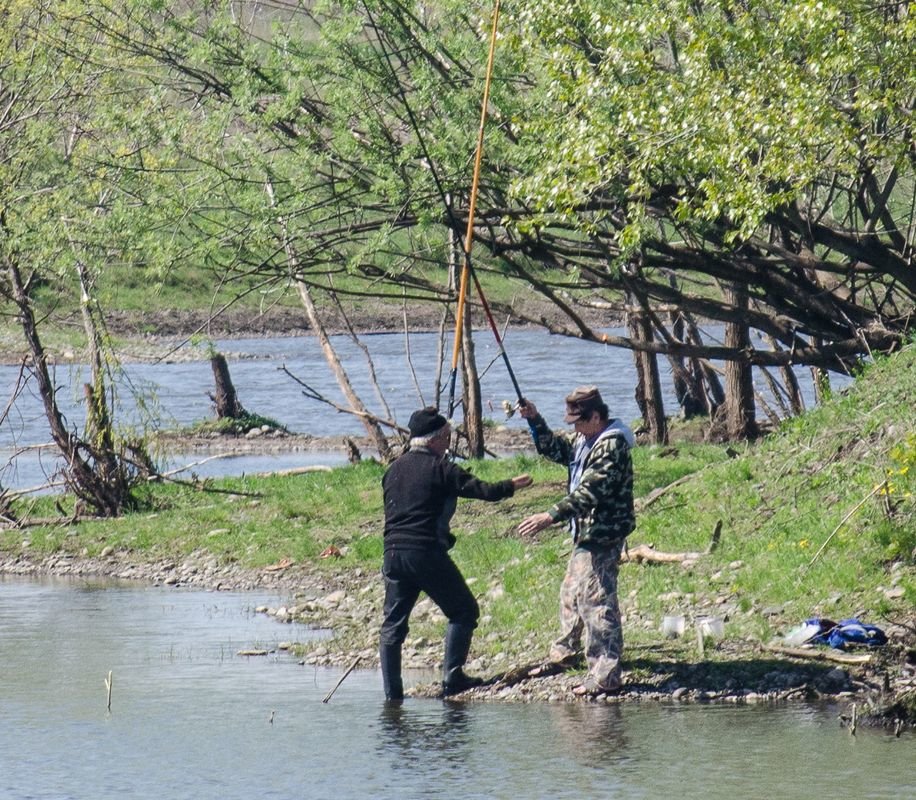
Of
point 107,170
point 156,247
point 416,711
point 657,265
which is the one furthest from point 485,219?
point 416,711

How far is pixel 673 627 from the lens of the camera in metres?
10.8

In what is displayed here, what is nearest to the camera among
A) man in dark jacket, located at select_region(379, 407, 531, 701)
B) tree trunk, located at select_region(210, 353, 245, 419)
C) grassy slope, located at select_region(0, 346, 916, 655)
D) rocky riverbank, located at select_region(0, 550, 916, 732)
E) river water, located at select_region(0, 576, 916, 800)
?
river water, located at select_region(0, 576, 916, 800)

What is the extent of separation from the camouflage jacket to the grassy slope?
1418mm

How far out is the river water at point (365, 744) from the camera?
7969mm

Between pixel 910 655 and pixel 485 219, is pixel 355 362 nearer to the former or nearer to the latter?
pixel 485 219

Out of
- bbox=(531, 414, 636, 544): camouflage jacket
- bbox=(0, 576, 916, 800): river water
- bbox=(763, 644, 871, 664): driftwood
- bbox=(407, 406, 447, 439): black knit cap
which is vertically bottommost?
bbox=(0, 576, 916, 800): river water

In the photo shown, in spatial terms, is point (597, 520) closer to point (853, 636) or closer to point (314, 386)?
point (853, 636)

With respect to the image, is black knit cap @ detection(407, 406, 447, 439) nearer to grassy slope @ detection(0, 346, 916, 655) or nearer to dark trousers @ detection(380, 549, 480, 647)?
dark trousers @ detection(380, 549, 480, 647)

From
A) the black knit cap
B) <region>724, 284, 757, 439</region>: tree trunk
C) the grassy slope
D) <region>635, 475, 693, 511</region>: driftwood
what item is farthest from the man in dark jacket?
<region>724, 284, 757, 439</region>: tree trunk

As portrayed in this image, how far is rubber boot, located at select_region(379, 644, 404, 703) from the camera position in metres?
10.0

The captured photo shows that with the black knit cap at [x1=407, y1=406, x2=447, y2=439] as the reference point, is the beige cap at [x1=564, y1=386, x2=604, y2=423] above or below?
above

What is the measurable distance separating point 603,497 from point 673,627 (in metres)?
1.62

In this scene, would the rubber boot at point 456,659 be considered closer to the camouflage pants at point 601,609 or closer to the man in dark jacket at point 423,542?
the man in dark jacket at point 423,542

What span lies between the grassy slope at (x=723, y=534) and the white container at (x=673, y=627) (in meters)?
0.13
